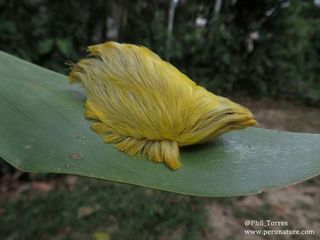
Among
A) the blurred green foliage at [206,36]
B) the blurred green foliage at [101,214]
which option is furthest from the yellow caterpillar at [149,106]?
the blurred green foliage at [206,36]

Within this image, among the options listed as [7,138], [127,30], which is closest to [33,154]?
[7,138]

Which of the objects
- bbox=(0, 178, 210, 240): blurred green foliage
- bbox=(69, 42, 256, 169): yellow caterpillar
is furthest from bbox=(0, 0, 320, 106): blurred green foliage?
bbox=(69, 42, 256, 169): yellow caterpillar

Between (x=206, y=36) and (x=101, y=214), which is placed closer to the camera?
(x=101, y=214)

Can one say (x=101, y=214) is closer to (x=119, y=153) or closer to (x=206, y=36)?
(x=119, y=153)

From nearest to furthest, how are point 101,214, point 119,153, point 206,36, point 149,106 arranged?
point 119,153 < point 149,106 < point 101,214 < point 206,36

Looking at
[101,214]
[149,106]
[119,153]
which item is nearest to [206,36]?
[101,214]

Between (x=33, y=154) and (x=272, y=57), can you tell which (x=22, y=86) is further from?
(x=272, y=57)
